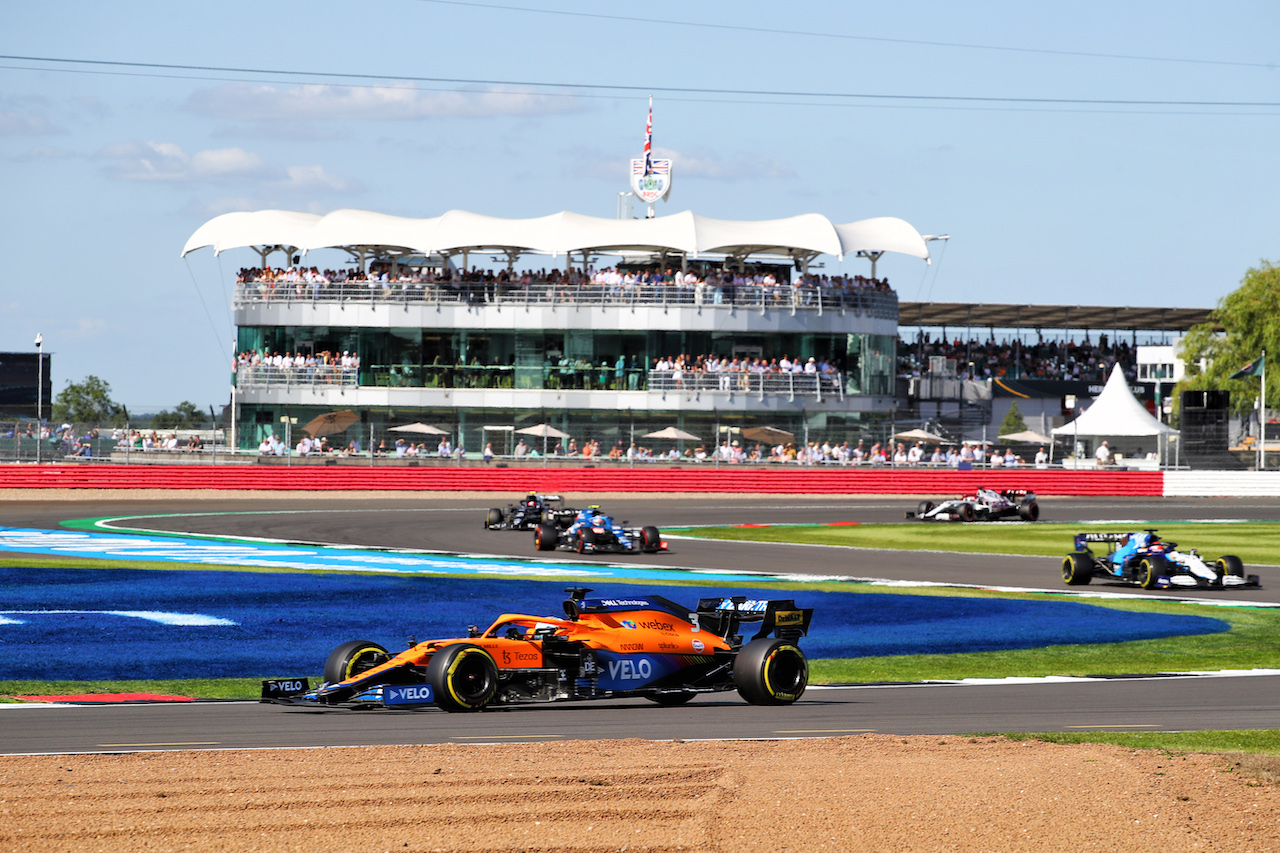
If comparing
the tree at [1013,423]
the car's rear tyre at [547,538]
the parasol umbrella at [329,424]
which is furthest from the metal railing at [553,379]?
the car's rear tyre at [547,538]

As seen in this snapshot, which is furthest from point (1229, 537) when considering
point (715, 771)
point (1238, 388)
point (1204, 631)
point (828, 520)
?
point (1238, 388)

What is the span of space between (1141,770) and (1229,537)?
2678 cm

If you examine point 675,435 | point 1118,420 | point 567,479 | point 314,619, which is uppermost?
point 1118,420

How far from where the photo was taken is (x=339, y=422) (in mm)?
53469

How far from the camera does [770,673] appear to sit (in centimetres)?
1183

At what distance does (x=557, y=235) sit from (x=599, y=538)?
1401 inches

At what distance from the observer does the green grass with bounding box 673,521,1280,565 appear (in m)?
29.8

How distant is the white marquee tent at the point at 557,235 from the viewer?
60.7m

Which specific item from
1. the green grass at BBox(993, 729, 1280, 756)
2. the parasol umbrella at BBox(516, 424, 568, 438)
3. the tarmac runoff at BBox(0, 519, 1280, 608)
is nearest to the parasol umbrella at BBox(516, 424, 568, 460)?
the parasol umbrella at BBox(516, 424, 568, 438)

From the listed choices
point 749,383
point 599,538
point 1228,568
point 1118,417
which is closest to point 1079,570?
point 1228,568

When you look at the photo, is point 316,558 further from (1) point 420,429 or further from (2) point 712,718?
(1) point 420,429

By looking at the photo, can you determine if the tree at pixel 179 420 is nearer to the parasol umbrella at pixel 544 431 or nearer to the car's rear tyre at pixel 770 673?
the parasol umbrella at pixel 544 431

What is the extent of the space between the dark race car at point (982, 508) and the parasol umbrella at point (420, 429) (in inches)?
762

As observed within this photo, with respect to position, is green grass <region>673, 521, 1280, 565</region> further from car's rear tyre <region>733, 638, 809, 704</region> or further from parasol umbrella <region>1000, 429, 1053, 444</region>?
car's rear tyre <region>733, 638, 809, 704</region>
